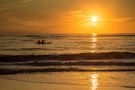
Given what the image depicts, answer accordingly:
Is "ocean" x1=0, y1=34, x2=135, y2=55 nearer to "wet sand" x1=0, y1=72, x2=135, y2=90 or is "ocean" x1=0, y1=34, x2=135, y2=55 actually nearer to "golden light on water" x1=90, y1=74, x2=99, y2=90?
"wet sand" x1=0, y1=72, x2=135, y2=90

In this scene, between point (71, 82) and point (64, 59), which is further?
point (64, 59)

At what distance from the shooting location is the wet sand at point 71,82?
12961mm

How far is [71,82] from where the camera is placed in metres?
14.3

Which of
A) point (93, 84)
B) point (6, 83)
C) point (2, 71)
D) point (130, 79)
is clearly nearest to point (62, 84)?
point (93, 84)

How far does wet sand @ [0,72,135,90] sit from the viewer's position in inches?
510

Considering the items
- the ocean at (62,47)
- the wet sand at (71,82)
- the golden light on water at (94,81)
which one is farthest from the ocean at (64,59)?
the golden light on water at (94,81)

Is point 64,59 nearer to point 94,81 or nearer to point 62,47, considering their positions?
point 94,81

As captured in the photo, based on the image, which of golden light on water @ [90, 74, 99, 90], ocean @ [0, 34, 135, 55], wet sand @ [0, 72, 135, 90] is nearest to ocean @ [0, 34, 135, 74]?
ocean @ [0, 34, 135, 55]

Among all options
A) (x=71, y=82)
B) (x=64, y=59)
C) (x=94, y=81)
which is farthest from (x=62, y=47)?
(x=71, y=82)

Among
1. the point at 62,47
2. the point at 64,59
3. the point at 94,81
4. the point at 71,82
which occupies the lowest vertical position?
Answer: the point at 62,47

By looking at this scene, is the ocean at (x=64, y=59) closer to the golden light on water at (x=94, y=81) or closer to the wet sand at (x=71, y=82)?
the wet sand at (x=71, y=82)

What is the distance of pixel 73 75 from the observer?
651 inches

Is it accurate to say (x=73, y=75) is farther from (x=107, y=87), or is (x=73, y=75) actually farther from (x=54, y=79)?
(x=107, y=87)

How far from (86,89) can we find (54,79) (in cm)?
307
